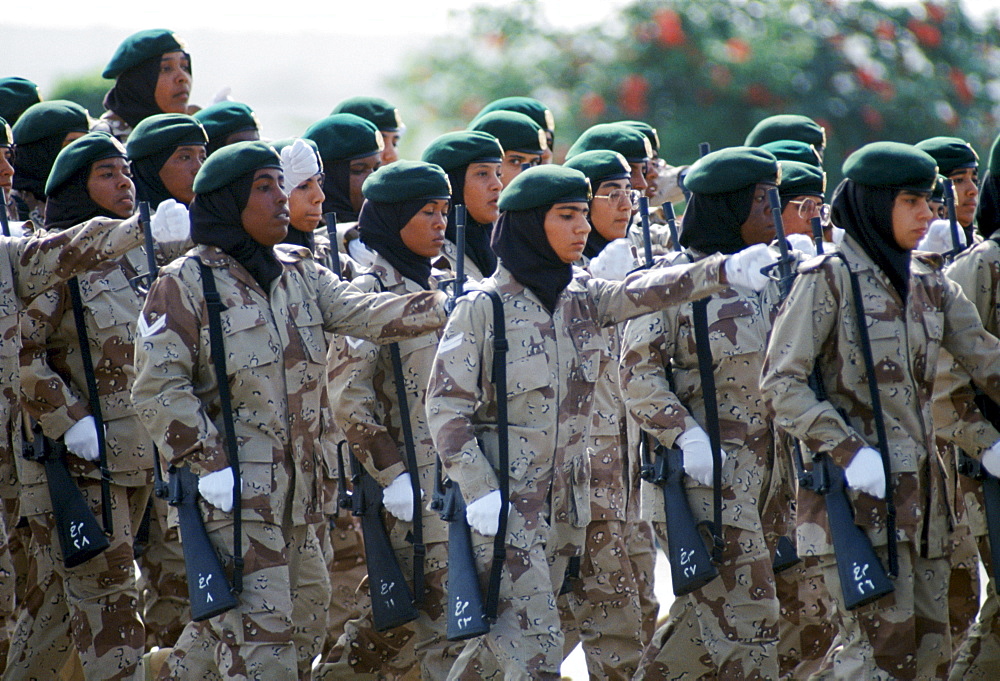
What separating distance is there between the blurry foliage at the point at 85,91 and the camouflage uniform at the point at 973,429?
13889mm

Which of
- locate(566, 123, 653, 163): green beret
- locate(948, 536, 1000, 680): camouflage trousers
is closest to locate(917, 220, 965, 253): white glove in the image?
locate(566, 123, 653, 163): green beret

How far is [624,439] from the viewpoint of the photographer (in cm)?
762

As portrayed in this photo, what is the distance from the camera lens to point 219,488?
573 cm

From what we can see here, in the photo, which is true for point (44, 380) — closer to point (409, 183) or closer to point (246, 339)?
point (246, 339)

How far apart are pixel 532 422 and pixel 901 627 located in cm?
157

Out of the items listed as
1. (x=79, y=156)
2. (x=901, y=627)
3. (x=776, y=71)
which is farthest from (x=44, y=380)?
(x=776, y=71)

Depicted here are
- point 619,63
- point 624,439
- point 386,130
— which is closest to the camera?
point 624,439

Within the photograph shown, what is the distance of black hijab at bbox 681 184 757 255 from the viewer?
261 inches

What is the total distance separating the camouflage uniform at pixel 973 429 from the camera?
6535mm

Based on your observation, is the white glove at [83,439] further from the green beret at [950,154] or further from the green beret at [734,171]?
the green beret at [950,154]

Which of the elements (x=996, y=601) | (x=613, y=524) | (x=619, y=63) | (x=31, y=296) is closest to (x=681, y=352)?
(x=613, y=524)

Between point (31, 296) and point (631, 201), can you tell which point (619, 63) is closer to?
point (631, 201)

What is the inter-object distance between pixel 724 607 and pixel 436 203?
7.05ft

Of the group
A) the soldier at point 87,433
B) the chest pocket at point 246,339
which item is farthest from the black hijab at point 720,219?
the soldier at point 87,433
